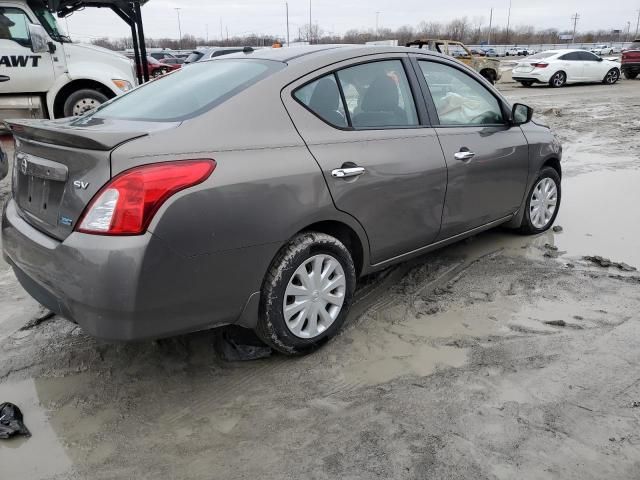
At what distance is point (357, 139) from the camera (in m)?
3.06

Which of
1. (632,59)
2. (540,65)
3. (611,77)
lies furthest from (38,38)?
(632,59)

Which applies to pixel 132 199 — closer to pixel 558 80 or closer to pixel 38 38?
pixel 38 38

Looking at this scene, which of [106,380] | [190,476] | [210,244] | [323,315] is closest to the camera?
[190,476]

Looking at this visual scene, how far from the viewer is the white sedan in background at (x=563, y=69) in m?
20.8

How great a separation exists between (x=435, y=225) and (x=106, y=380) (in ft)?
7.29

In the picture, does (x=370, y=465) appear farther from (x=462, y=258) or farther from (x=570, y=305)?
(x=462, y=258)

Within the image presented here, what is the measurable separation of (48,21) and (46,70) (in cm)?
97

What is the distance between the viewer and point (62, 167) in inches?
97.1

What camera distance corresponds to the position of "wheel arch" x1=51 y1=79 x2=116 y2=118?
964 centimetres

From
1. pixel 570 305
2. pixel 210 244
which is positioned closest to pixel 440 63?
pixel 570 305

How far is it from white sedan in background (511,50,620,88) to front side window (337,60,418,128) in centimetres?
1961

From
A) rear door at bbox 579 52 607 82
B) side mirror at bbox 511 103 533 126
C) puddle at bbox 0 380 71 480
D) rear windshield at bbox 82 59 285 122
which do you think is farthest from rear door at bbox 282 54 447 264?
rear door at bbox 579 52 607 82

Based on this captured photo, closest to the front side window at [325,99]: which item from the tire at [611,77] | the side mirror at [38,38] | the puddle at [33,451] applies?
the puddle at [33,451]

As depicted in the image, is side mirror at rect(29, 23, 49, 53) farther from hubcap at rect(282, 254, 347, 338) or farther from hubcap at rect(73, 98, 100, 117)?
hubcap at rect(282, 254, 347, 338)
